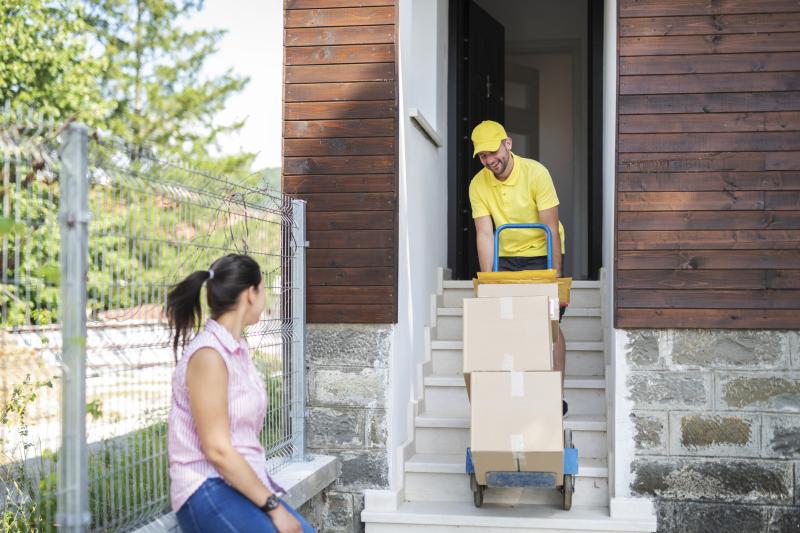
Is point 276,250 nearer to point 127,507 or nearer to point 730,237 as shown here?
point 127,507

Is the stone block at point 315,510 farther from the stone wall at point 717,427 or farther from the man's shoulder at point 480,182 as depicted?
the man's shoulder at point 480,182

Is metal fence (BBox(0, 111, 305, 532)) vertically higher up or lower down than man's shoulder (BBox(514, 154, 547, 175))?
lower down

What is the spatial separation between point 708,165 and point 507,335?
4.52 feet

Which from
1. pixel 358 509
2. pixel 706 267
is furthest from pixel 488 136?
pixel 358 509

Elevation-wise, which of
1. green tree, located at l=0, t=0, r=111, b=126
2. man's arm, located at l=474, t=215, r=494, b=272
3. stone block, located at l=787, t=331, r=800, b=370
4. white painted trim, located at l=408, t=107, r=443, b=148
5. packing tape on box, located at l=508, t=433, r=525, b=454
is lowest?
packing tape on box, located at l=508, t=433, r=525, b=454

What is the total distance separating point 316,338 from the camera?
17.6ft

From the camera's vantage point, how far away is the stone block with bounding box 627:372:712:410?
16.4 feet

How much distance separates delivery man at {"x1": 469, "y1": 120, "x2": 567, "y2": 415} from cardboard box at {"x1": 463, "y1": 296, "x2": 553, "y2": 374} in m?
0.82

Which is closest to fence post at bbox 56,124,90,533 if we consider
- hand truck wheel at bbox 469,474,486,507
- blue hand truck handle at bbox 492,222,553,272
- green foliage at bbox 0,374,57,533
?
green foliage at bbox 0,374,57,533

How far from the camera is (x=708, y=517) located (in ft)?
16.4

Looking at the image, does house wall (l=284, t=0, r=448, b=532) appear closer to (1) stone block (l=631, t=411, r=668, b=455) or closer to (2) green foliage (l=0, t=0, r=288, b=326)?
(2) green foliage (l=0, t=0, r=288, b=326)

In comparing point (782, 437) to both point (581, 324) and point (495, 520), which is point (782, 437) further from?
point (581, 324)

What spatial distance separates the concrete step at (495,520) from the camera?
4.95 meters

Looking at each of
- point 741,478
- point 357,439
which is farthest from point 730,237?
point 357,439
